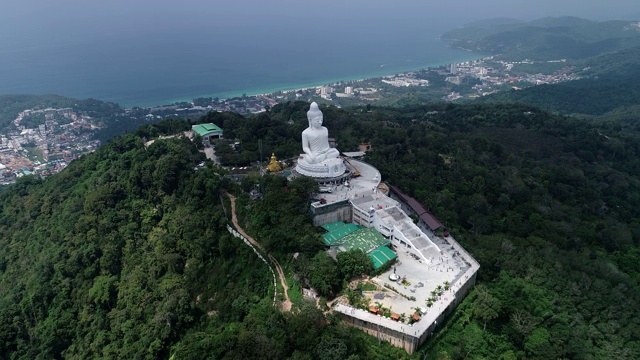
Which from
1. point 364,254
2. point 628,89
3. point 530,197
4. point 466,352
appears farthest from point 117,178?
point 628,89

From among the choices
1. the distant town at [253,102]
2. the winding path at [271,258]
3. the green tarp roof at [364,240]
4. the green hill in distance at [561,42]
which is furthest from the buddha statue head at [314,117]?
the green hill in distance at [561,42]

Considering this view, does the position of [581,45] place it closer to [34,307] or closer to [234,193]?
[234,193]

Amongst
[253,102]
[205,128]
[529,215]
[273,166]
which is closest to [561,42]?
[253,102]

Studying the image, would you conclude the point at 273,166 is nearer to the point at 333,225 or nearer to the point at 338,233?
the point at 333,225

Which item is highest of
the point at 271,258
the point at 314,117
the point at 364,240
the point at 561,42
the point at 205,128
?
the point at 314,117

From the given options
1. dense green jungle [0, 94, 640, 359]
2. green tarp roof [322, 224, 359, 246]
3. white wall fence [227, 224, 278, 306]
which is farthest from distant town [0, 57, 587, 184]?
green tarp roof [322, 224, 359, 246]

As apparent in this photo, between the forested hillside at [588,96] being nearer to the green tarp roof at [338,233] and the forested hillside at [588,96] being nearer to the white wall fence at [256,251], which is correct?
the green tarp roof at [338,233]
